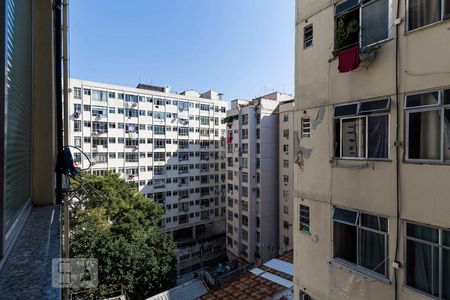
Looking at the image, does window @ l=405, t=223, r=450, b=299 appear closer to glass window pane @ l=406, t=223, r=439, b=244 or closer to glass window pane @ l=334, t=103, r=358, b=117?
glass window pane @ l=406, t=223, r=439, b=244

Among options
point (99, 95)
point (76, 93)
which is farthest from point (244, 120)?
point (76, 93)

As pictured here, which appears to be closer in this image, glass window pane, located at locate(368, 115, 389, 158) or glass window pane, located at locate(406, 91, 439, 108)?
glass window pane, located at locate(406, 91, 439, 108)

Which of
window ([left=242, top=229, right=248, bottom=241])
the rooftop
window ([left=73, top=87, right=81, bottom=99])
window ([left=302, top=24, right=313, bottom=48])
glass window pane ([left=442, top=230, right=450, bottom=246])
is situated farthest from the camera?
window ([left=242, top=229, right=248, bottom=241])

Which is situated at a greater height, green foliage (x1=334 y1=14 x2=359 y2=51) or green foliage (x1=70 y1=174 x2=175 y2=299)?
green foliage (x1=334 y1=14 x2=359 y2=51)

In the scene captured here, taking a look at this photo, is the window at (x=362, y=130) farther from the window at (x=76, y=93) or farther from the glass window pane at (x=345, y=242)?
the window at (x=76, y=93)

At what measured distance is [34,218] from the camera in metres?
2.30

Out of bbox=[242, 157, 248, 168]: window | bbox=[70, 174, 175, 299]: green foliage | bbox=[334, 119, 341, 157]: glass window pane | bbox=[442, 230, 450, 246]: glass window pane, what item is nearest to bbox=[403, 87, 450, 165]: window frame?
bbox=[442, 230, 450, 246]: glass window pane

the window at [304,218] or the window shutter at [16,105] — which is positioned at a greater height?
the window shutter at [16,105]

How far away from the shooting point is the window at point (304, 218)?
15.9 ft

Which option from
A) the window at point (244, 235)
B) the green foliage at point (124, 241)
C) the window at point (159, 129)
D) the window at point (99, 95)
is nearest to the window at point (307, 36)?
the green foliage at point (124, 241)

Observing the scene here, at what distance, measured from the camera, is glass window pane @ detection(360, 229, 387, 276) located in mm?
3656

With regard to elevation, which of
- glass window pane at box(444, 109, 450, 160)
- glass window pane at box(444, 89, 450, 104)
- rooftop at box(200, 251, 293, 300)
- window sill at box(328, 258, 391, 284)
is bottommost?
rooftop at box(200, 251, 293, 300)

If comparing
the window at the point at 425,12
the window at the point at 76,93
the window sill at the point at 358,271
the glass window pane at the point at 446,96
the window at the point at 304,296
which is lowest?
the window at the point at 304,296

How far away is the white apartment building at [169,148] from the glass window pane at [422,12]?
21808 millimetres
